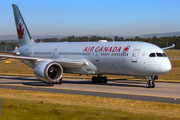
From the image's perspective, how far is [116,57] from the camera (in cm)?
2694

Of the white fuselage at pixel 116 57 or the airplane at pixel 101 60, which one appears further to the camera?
the airplane at pixel 101 60

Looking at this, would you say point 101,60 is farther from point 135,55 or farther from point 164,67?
point 164,67

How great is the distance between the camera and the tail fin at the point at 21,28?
37344mm

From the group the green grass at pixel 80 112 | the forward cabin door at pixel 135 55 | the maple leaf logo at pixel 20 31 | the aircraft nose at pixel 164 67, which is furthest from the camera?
the maple leaf logo at pixel 20 31

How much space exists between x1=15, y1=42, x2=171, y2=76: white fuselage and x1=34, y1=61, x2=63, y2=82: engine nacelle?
262 cm

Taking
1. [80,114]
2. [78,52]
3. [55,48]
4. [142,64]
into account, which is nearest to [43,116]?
[80,114]

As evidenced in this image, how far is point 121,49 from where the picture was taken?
88.5 ft

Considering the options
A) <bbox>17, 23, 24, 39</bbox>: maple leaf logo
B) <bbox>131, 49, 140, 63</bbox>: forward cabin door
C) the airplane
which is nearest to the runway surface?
the airplane

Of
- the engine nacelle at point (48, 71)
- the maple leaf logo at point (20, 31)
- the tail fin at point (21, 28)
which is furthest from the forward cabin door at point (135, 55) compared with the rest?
the maple leaf logo at point (20, 31)

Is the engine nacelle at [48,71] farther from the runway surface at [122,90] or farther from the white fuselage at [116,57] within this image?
the white fuselage at [116,57]

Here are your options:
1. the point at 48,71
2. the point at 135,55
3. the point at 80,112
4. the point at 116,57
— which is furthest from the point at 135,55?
the point at 80,112

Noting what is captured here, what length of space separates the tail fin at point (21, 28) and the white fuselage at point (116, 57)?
5.12 meters

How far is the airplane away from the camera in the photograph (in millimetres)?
25172

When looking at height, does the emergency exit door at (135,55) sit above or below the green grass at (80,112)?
above
